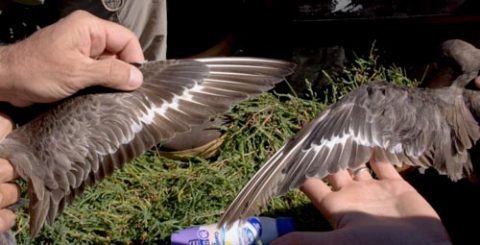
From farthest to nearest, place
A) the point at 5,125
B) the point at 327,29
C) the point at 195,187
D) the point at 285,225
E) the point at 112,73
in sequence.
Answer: the point at 327,29
the point at 195,187
the point at 285,225
the point at 5,125
the point at 112,73

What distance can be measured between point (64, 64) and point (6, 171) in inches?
18.4

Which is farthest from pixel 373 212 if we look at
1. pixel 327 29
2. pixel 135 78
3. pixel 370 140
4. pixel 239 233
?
pixel 327 29

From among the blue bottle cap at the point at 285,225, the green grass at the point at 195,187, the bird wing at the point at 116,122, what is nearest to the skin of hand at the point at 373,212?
the blue bottle cap at the point at 285,225

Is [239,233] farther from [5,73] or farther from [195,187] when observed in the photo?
[5,73]

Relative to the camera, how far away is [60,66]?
2652 millimetres

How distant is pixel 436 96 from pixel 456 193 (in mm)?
719

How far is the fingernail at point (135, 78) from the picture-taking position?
2695 millimetres

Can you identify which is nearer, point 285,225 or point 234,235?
point 234,235

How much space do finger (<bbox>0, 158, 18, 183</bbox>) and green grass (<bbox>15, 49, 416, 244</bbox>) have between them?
35.8 inches

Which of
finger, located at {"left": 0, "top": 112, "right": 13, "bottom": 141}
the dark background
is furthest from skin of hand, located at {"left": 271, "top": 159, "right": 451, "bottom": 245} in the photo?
the dark background

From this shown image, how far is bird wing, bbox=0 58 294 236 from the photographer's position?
8.93 ft

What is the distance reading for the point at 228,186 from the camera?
390 centimetres

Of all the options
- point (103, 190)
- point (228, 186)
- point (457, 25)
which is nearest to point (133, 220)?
point (103, 190)

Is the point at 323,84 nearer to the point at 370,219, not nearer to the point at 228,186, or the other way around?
the point at 228,186
